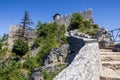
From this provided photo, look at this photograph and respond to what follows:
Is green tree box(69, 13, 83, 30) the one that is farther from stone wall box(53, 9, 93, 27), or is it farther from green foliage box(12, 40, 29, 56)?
green foliage box(12, 40, 29, 56)

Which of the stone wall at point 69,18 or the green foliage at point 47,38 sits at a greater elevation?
the stone wall at point 69,18

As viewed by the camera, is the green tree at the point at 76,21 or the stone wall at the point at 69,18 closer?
the green tree at the point at 76,21

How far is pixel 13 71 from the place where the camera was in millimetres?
22141

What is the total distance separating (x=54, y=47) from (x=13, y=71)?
4691 millimetres

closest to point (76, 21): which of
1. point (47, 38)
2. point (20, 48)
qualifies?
point (47, 38)

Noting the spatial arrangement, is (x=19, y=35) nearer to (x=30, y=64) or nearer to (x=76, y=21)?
(x=76, y=21)

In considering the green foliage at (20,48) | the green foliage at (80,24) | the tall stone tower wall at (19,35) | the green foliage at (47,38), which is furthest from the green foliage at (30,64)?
the green foliage at (80,24)

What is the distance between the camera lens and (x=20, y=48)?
25688 mm

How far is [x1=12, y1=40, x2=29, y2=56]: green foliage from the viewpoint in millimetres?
25688

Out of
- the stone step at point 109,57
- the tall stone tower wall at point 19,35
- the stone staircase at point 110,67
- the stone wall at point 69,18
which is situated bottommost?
the stone staircase at point 110,67

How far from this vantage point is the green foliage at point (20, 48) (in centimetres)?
2569

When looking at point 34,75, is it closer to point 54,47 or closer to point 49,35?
point 54,47

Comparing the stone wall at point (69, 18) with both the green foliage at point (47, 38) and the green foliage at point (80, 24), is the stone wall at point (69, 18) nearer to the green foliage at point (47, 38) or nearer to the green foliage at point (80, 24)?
the green foliage at point (47, 38)

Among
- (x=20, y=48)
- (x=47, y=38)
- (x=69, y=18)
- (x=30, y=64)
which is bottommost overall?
(x=30, y=64)
